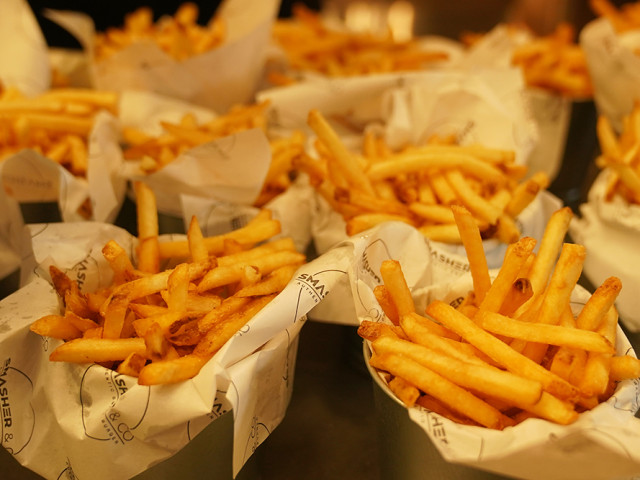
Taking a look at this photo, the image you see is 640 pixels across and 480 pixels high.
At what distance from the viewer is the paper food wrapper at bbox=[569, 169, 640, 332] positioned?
1.69m

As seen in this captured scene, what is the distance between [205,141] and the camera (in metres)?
1.95

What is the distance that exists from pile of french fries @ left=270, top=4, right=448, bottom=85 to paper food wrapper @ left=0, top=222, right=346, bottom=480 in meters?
1.64

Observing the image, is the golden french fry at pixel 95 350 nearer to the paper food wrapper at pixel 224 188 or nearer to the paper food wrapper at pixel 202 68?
the paper food wrapper at pixel 224 188

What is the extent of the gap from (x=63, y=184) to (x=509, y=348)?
1385 millimetres

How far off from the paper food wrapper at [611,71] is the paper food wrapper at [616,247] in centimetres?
66

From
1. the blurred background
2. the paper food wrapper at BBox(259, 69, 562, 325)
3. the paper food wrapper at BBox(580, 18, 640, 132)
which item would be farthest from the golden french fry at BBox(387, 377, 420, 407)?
the blurred background

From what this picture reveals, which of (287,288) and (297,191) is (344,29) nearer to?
(297,191)

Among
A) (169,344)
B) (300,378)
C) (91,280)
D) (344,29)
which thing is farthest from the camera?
(344,29)

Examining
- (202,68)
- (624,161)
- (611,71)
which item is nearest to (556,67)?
(611,71)

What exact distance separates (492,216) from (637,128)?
77cm

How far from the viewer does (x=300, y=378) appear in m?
1.71

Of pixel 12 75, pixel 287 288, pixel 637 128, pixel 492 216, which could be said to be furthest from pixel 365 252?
pixel 12 75

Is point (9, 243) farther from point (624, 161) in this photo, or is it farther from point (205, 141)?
point (624, 161)

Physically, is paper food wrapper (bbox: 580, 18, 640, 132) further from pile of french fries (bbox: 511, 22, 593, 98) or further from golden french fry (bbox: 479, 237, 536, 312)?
golden french fry (bbox: 479, 237, 536, 312)
